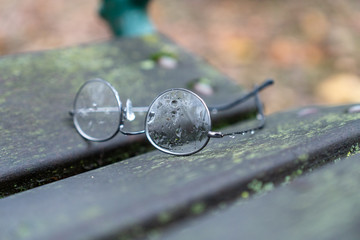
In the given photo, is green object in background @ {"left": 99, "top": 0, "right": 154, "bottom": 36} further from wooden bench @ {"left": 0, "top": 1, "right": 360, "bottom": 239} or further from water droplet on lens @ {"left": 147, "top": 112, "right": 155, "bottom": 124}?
water droplet on lens @ {"left": 147, "top": 112, "right": 155, "bottom": 124}

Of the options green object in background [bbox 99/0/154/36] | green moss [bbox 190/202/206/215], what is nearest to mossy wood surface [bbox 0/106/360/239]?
green moss [bbox 190/202/206/215]

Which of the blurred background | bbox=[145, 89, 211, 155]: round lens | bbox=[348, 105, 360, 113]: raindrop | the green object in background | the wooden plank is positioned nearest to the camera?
the wooden plank

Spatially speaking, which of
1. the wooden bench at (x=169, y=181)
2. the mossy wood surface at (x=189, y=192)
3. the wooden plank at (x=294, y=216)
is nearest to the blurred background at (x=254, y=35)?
the wooden bench at (x=169, y=181)

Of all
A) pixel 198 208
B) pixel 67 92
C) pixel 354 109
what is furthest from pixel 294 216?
pixel 67 92

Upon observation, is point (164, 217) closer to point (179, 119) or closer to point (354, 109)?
point (179, 119)

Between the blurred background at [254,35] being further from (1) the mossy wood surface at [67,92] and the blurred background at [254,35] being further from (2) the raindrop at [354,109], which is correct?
(2) the raindrop at [354,109]

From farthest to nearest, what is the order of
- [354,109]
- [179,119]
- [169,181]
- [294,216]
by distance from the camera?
[354,109]
[179,119]
[169,181]
[294,216]
